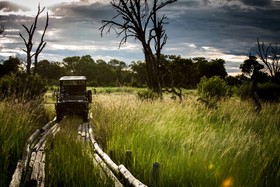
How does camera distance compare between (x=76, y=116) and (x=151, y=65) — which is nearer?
(x=76, y=116)

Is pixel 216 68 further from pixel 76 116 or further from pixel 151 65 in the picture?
pixel 76 116

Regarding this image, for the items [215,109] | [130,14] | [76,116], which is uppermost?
[130,14]

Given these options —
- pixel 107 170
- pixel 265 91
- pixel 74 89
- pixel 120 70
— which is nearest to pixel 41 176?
pixel 107 170

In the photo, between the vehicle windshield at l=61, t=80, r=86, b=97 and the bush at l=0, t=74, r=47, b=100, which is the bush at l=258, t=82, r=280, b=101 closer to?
the vehicle windshield at l=61, t=80, r=86, b=97

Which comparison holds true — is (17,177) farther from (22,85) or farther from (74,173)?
(22,85)

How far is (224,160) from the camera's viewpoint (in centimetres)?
525

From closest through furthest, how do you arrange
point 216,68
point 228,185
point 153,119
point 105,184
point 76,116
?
point 228,185, point 105,184, point 153,119, point 76,116, point 216,68

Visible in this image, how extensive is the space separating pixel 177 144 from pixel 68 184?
2141 mm

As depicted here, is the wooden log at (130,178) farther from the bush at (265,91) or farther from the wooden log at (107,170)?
the bush at (265,91)

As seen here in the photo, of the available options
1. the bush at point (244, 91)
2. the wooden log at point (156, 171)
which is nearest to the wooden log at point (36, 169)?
the wooden log at point (156, 171)

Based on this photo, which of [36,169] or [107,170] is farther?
[36,169]

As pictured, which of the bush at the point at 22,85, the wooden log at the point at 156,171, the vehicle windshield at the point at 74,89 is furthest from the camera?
the vehicle windshield at the point at 74,89

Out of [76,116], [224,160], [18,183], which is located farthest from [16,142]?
[76,116]

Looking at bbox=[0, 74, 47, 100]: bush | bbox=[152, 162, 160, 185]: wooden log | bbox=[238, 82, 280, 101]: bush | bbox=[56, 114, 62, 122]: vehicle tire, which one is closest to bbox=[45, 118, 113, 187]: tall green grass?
bbox=[152, 162, 160, 185]: wooden log
